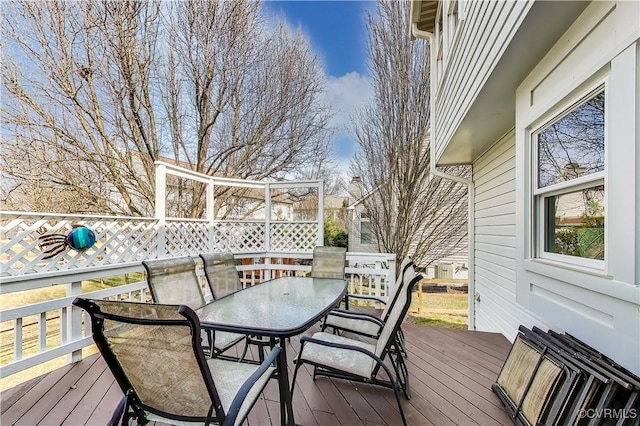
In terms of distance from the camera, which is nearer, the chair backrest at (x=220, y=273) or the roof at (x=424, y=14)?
the chair backrest at (x=220, y=273)

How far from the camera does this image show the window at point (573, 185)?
5.70 ft

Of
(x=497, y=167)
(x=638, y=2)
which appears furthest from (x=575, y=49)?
(x=497, y=167)

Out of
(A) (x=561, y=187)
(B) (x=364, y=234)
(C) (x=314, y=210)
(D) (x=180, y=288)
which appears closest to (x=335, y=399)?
(D) (x=180, y=288)

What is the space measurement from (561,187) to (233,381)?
107 inches

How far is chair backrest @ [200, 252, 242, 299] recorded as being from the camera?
3484 mm

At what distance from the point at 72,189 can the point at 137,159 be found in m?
1.56

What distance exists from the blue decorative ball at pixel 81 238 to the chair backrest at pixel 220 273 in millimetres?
1330

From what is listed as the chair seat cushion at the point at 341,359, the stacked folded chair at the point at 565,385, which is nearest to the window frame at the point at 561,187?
the stacked folded chair at the point at 565,385

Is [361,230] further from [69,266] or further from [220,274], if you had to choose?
[69,266]

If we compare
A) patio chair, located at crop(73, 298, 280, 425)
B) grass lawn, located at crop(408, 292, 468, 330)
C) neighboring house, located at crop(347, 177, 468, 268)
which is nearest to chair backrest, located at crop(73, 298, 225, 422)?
patio chair, located at crop(73, 298, 280, 425)

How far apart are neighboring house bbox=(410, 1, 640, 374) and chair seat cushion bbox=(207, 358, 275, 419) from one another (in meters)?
2.00

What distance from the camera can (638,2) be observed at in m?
1.32

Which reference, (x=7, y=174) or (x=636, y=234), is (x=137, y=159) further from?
(x=636, y=234)

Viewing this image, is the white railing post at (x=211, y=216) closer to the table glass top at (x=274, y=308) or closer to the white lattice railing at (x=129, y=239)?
the white lattice railing at (x=129, y=239)
